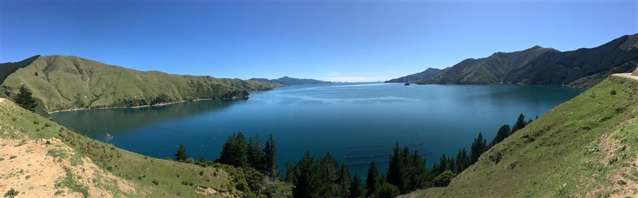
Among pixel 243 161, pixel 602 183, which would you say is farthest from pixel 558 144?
pixel 243 161

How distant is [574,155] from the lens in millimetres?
27312

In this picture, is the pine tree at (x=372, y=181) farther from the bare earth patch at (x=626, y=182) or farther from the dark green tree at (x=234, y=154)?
the bare earth patch at (x=626, y=182)

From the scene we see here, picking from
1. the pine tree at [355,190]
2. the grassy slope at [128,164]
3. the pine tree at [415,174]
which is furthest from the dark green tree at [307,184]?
the pine tree at [415,174]

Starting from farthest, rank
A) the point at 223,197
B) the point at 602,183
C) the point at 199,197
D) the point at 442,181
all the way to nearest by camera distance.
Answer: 1. the point at 442,181
2. the point at 223,197
3. the point at 199,197
4. the point at 602,183

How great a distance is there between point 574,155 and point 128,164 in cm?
4827

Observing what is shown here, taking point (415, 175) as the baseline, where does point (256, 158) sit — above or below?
above

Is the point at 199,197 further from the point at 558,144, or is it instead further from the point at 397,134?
the point at 397,134

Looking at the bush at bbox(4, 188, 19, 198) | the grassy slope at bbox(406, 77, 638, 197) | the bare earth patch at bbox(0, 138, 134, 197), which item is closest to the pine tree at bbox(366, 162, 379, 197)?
the grassy slope at bbox(406, 77, 638, 197)

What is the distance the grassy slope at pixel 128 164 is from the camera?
3356cm

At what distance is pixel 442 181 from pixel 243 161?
53906 mm

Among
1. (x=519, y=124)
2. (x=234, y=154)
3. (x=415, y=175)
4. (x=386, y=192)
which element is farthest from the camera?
(x=519, y=124)

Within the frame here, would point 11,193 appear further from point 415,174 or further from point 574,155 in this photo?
point 415,174

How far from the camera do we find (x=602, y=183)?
19.3 metres

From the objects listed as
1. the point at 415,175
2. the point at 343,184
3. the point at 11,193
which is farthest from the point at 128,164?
the point at 415,175
